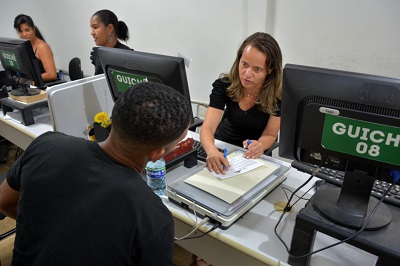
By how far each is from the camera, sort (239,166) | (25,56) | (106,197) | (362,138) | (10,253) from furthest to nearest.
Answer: (10,253)
(25,56)
(239,166)
(362,138)
(106,197)

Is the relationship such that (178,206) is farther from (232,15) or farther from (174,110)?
(232,15)

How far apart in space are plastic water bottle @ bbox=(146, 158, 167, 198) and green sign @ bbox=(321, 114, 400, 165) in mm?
612

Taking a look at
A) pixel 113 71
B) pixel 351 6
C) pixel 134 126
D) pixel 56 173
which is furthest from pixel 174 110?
pixel 351 6

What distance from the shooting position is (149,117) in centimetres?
69

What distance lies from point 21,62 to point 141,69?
107 cm

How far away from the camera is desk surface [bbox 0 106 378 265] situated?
3.02ft

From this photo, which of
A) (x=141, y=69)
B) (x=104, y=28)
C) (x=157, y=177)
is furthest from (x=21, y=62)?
(x=157, y=177)

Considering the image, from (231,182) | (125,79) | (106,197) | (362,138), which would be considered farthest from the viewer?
(125,79)

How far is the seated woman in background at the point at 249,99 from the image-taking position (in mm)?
1508

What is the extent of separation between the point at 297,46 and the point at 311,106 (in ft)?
4.89

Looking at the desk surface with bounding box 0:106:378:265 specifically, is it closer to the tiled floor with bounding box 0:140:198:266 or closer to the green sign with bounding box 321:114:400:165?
the green sign with bounding box 321:114:400:165

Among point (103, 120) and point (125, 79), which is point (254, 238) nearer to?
point (125, 79)

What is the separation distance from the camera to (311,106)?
839 mm

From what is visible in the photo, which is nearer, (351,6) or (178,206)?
Answer: (178,206)
